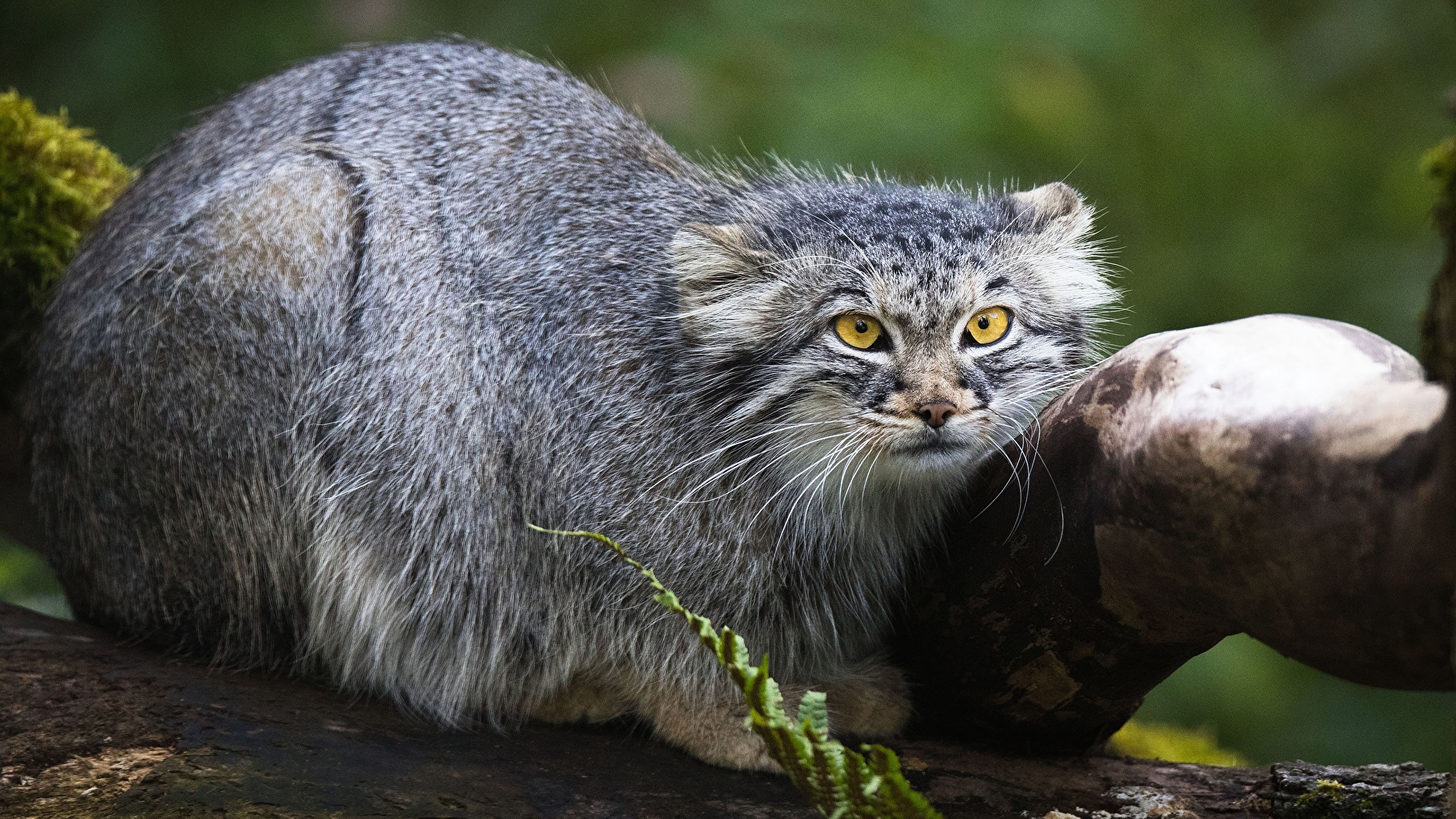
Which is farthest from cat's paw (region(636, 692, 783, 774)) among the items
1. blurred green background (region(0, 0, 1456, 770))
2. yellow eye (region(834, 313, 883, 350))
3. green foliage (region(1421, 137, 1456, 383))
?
blurred green background (region(0, 0, 1456, 770))

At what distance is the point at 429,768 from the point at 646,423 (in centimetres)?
140

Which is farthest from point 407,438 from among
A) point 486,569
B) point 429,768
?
point 429,768

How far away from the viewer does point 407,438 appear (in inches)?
174

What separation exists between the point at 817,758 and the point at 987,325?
176 cm

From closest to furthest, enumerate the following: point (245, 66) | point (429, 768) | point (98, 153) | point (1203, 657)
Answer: point (429, 768), point (98, 153), point (1203, 657), point (245, 66)

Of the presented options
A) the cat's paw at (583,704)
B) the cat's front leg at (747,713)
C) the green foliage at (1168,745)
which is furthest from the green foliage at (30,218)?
the green foliage at (1168,745)

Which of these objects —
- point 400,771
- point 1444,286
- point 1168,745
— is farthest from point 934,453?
point 1168,745

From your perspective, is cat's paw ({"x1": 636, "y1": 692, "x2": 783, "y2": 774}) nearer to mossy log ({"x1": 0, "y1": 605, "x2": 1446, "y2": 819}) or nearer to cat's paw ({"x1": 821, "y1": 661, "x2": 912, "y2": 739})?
mossy log ({"x1": 0, "y1": 605, "x2": 1446, "y2": 819})

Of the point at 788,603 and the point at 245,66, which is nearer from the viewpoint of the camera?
the point at 788,603

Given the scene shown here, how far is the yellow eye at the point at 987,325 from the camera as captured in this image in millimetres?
4117

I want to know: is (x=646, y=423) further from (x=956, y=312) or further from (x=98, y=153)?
(x=98, y=153)

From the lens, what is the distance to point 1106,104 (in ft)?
27.9

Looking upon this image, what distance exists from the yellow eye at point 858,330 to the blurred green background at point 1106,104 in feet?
10.5

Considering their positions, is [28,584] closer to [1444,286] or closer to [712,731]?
[712,731]
